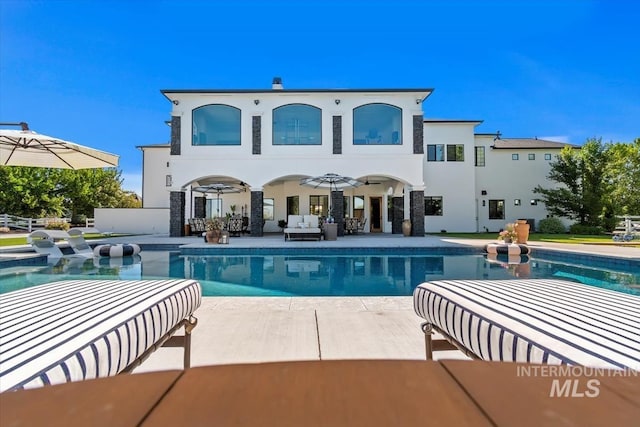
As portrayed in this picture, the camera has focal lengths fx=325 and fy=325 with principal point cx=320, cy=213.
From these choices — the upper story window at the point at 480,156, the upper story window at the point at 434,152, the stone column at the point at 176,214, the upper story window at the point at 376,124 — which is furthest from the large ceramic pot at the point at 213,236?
the upper story window at the point at 480,156

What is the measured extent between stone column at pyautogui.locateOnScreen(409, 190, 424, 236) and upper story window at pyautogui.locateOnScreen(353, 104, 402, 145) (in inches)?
108

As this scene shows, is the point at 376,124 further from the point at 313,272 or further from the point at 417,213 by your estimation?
the point at 313,272

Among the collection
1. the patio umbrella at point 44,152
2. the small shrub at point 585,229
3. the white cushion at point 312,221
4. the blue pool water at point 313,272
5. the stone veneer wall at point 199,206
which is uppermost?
the patio umbrella at point 44,152

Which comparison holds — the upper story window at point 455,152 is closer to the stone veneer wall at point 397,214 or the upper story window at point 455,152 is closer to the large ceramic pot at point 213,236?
the stone veneer wall at point 397,214

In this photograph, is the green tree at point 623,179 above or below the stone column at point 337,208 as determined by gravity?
above

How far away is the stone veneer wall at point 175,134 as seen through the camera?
1614 cm

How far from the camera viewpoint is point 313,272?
7.68 m

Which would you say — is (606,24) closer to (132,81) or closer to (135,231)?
(132,81)

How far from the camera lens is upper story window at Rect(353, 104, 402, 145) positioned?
16312 mm

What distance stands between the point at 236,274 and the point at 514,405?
7.13 metres

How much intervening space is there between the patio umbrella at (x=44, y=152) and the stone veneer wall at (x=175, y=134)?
637 cm

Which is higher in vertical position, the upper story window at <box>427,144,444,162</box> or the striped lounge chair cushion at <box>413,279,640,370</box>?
the upper story window at <box>427,144,444,162</box>

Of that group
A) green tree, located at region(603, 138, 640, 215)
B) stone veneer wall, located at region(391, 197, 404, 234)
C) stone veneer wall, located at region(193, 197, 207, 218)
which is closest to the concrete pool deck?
stone veneer wall, located at region(391, 197, 404, 234)

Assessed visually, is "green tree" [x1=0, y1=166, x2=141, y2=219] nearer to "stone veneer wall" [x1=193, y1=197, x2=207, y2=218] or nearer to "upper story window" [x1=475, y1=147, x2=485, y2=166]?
"stone veneer wall" [x1=193, y1=197, x2=207, y2=218]
